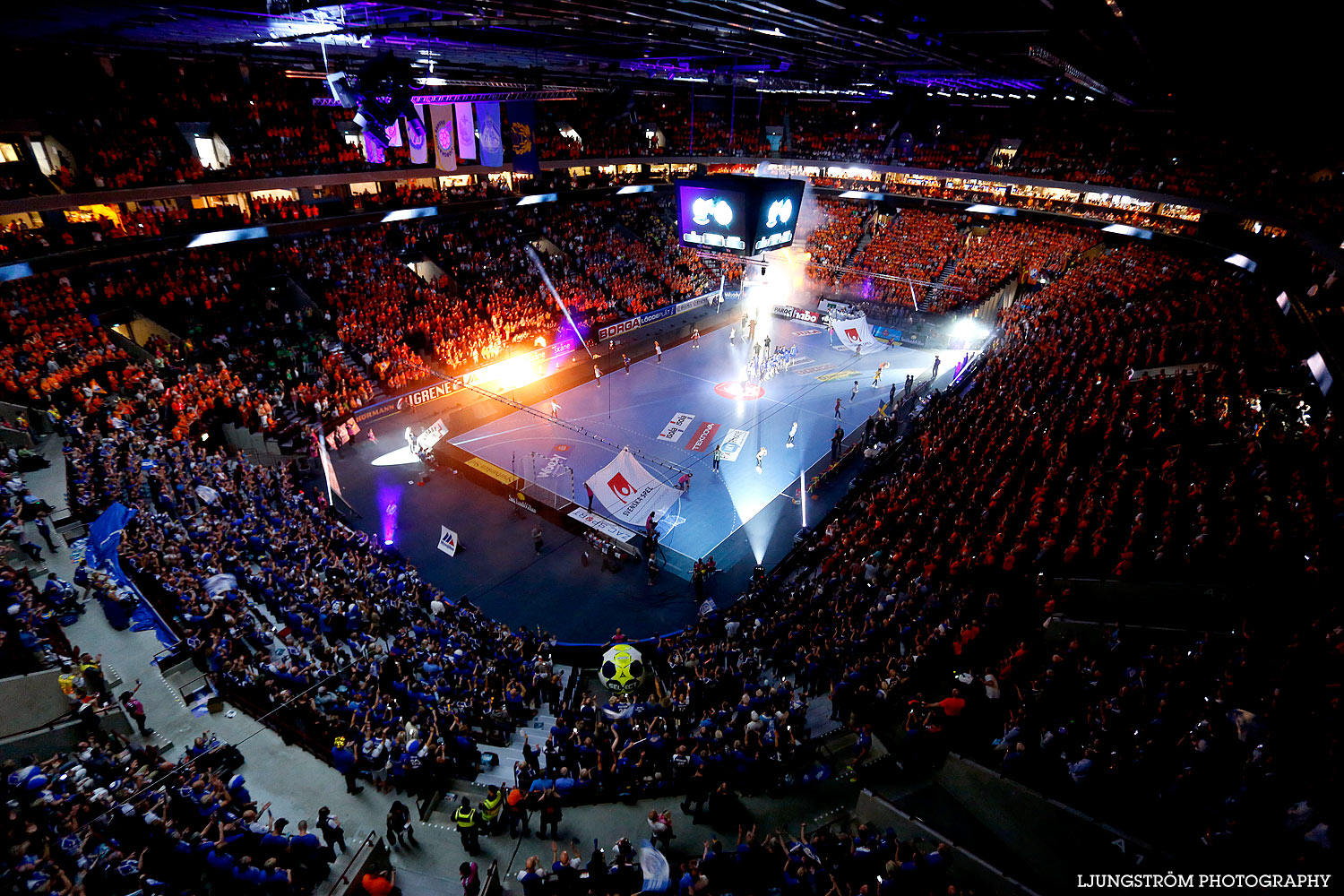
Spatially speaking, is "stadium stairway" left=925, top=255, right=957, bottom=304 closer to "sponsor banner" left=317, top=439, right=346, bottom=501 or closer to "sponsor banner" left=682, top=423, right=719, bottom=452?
"sponsor banner" left=682, top=423, right=719, bottom=452

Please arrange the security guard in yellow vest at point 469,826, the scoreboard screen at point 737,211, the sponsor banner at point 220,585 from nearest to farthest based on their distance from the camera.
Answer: the security guard in yellow vest at point 469,826, the sponsor banner at point 220,585, the scoreboard screen at point 737,211

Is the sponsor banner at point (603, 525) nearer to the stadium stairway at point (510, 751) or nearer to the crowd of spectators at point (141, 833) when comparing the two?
the stadium stairway at point (510, 751)

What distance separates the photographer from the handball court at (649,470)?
55.4ft

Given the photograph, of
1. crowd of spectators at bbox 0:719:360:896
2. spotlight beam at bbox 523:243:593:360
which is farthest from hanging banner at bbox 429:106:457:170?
crowd of spectators at bbox 0:719:360:896

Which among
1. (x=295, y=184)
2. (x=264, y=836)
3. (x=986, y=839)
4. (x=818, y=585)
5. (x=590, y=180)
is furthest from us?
(x=590, y=180)

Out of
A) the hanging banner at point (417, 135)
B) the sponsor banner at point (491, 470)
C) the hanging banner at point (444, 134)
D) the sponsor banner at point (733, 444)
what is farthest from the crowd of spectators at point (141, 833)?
the hanging banner at point (444, 134)

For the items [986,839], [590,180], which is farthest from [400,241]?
[986,839]

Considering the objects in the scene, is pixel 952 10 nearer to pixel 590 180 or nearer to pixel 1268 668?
pixel 1268 668

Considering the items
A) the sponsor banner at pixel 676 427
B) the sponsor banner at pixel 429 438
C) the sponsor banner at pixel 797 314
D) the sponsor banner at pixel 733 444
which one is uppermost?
the sponsor banner at pixel 429 438

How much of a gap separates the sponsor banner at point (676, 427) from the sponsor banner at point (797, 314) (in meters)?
16.6

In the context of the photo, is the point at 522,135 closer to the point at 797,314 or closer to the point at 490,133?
the point at 490,133

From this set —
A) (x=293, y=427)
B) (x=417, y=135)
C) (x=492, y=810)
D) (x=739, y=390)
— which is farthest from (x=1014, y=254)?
(x=492, y=810)

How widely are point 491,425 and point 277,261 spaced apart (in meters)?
13.3

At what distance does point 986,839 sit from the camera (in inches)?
330
